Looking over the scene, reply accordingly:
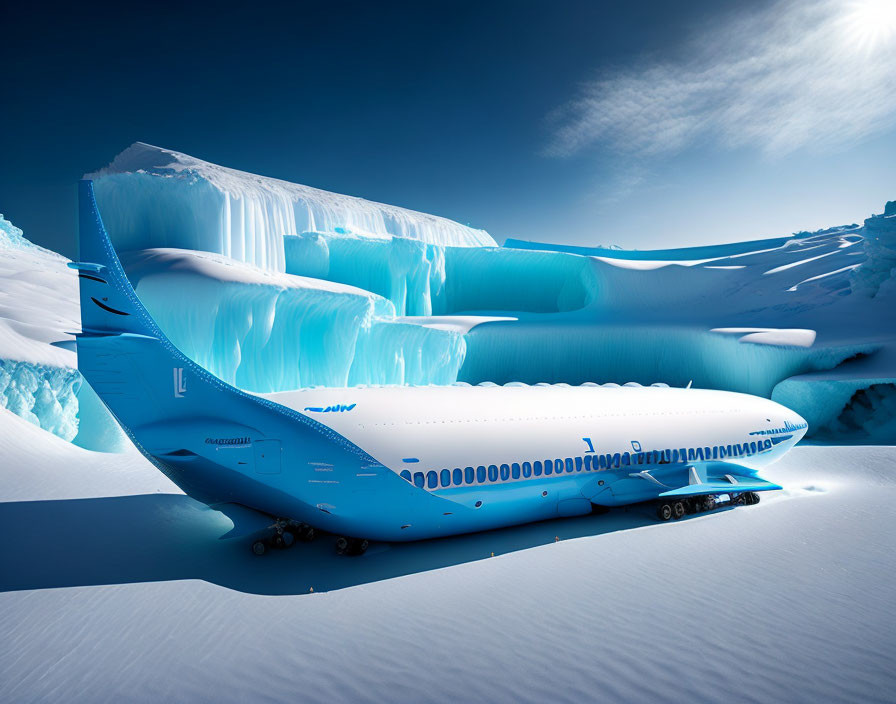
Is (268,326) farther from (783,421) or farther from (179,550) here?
(783,421)

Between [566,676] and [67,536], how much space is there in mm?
9762

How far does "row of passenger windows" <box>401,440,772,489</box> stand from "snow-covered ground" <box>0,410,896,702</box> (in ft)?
4.82

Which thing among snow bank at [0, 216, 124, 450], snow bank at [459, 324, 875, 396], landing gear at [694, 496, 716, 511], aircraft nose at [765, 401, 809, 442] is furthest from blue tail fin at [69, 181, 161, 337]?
snow bank at [459, 324, 875, 396]

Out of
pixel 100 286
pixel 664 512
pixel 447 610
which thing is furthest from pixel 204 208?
pixel 664 512

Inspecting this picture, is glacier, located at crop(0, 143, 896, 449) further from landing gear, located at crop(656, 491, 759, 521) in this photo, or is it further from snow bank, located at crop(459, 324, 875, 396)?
landing gear, located at crop(656, 491, 759, 521)

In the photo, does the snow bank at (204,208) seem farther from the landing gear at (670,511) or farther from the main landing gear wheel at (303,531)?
the landing gear at (670,511)

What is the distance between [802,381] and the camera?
24.5m

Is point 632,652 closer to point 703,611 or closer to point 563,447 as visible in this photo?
point 703,611

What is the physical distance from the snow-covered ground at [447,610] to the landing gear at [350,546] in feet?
0.93

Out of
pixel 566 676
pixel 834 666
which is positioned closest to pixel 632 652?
pixel 566 676

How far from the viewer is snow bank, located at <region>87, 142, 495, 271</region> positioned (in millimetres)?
25234

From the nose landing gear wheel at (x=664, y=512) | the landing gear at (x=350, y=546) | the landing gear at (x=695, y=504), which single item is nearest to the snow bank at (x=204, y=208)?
the landing gear at (x=350, y=546)

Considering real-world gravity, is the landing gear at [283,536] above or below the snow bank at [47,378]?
below

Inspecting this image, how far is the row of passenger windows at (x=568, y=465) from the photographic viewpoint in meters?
10.2
